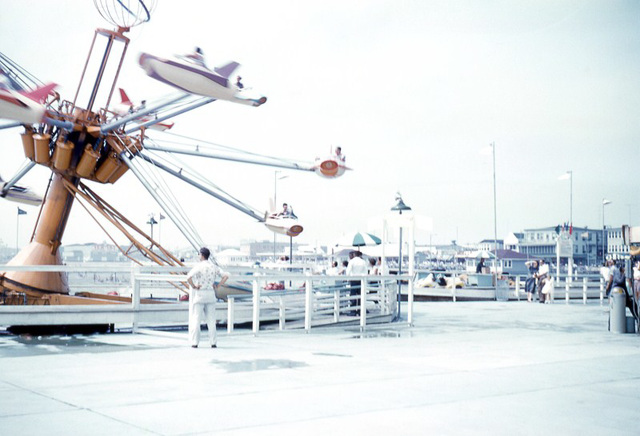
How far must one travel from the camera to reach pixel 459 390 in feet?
27.7

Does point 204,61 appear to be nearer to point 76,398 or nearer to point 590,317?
point 76,398

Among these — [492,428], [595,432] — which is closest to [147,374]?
[492,428]

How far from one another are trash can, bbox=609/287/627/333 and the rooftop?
3.55 ft

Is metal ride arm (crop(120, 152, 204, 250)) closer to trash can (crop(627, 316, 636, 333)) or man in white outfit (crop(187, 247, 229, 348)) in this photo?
man in white outfit (crop(187, 247, 229, 348))

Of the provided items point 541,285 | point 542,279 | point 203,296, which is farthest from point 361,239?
point 203,296

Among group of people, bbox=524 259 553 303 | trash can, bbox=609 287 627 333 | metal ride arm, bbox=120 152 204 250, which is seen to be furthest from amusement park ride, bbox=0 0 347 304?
group of people, bbox=524 259 553 303

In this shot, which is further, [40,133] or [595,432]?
[40,133]

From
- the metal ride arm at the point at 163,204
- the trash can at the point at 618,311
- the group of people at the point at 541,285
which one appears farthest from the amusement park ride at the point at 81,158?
the group of people at the point at 541,285

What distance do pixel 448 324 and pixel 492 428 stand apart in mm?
11872

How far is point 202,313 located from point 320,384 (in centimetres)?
435

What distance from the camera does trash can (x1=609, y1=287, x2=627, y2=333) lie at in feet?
53.1

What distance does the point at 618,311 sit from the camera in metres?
16.2

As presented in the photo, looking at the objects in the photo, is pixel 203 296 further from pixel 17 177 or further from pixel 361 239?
pixel 361 239

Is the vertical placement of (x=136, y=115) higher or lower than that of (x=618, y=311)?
higher
